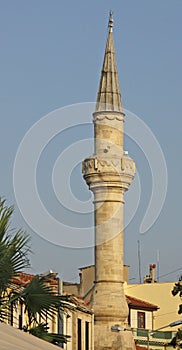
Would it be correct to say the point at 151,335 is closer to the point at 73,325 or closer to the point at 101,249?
the point at 101,249

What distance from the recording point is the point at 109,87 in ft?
194

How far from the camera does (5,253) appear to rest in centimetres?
1714

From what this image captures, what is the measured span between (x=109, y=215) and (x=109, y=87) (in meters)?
7.77

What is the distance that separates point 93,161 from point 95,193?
5.99 ft

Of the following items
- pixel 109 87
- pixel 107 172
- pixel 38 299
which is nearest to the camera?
pixel 38 299

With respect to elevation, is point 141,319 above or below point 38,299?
above

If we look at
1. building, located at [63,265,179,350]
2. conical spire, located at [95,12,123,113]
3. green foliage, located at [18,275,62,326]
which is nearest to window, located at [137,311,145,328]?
building, located at [63,265,179,350]

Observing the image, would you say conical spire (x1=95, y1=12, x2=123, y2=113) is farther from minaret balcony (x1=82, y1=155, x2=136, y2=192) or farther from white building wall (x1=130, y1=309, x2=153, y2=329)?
white building wall (x1=130, y1=309, x2=153, y2=329)

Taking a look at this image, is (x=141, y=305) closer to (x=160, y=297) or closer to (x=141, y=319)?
(x=141, y=319)

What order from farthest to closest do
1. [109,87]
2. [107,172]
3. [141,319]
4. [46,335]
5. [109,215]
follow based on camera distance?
[141,319] → [109,87] → [107,172] → [109,215] → [46,335]

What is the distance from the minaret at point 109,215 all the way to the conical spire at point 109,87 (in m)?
0.06

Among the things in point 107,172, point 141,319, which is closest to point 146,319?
point 141,319

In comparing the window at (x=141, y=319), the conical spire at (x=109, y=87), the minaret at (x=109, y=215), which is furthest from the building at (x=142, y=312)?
the conical spire at (x=109, y=87)

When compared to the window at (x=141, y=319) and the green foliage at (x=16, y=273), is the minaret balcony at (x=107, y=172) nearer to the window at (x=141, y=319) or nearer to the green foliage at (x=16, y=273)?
the window at (x=141, y=319)
